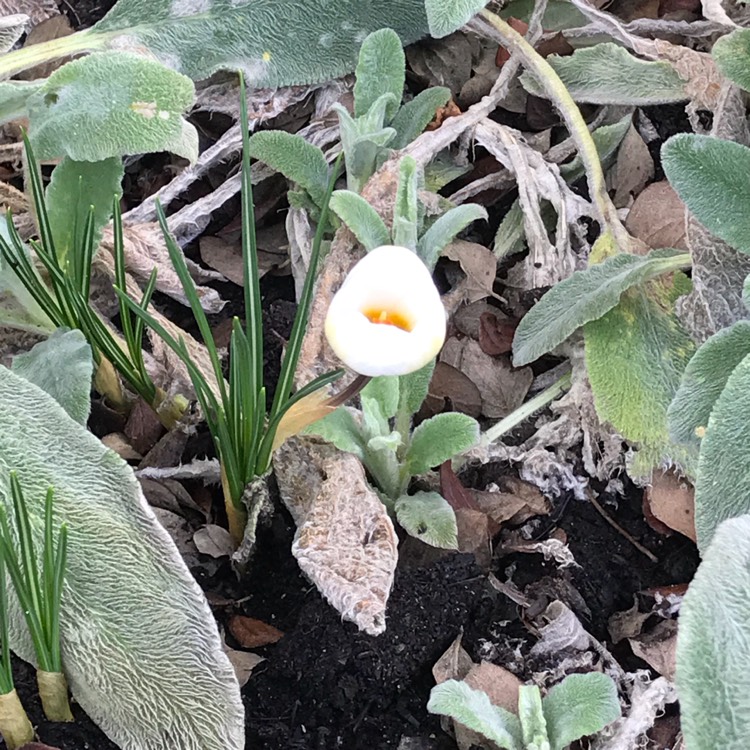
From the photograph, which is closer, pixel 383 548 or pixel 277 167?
pixel 383 548

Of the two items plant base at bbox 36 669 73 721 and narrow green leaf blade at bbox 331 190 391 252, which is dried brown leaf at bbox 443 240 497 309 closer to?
narrow green leaf blade at bbox 331 190 391 252

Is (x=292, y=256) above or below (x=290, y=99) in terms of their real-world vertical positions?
below

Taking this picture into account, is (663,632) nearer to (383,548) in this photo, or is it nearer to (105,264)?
(383,548)

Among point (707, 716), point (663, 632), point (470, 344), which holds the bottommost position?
point (663, 632)

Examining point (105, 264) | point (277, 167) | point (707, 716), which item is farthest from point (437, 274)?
point (707, 716)

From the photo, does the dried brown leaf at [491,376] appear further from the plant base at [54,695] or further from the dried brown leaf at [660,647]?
the plant base at [54,695]

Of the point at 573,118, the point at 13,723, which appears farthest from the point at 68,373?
the point at 573,118
